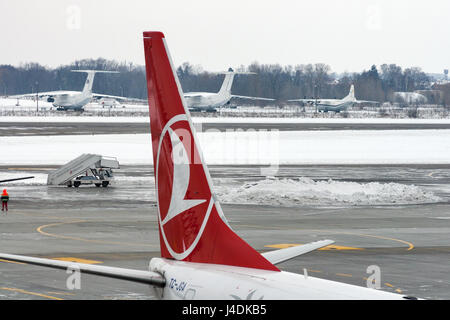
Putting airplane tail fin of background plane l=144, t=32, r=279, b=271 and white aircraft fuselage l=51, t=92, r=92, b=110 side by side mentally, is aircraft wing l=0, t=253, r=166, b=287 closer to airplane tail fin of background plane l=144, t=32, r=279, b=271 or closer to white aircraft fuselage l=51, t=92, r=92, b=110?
airplane tail fin of background plane l=144, t=32, r=279, b=271

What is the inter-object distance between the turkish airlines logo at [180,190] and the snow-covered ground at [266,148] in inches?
2395

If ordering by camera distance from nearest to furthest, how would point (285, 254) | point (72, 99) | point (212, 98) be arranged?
point (285, 254)
point (212, 98)
point (72, 99)

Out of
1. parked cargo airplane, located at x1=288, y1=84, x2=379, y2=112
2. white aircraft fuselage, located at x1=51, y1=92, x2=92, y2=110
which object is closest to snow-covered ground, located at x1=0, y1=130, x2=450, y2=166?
parked cargo airplane, located at x1=288, y1=84, x2=379, y2=112

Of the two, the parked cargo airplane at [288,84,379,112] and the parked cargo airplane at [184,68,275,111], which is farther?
the parked cargo airplane at [288,84,379,112]

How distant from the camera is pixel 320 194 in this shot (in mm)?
47625

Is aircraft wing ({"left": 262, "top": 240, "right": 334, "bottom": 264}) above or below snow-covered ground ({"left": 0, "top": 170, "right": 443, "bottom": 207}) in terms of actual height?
above

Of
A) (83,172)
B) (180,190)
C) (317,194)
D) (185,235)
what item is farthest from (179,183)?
(83,172)

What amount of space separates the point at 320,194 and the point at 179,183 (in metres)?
36.3

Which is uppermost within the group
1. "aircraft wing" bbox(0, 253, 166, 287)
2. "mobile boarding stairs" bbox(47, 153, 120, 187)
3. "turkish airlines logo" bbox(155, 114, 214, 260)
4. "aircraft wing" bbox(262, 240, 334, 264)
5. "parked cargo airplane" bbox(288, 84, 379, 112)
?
"turkish airlines logo" bbox(155, 114, 214, 260)

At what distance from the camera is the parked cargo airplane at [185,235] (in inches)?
417

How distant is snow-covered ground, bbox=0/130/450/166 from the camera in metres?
77.9

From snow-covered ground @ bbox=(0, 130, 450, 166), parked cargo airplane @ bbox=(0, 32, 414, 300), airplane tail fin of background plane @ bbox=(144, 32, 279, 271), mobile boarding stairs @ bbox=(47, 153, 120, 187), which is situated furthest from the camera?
snow-covered ground @ bbox=(0, 130, 450, 166)

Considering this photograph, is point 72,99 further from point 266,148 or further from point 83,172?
point 83,172
